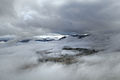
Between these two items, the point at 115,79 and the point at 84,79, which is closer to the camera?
the point at 115,79

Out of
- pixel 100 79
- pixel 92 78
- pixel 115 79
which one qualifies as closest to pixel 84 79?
pixel 92 78

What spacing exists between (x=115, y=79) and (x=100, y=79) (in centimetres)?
2044

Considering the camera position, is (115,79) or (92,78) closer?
(115,79)

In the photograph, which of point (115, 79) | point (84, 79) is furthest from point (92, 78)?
point (115, 79)

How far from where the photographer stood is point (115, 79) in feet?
527

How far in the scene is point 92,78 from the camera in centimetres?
19275

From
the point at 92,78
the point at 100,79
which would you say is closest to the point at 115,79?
the point at 100,79

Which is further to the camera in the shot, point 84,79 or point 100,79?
point 84,79

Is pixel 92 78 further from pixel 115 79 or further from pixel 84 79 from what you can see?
pixel 115 79

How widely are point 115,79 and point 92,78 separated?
38.5 meters

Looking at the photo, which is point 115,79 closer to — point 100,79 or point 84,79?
point 100,79

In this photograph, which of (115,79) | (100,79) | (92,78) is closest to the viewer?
(115,79)

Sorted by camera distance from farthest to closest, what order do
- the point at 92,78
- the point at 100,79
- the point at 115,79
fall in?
the point at 92,78 → the point at 100,79 → the point at 115,79

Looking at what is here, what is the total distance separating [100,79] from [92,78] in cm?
1880
